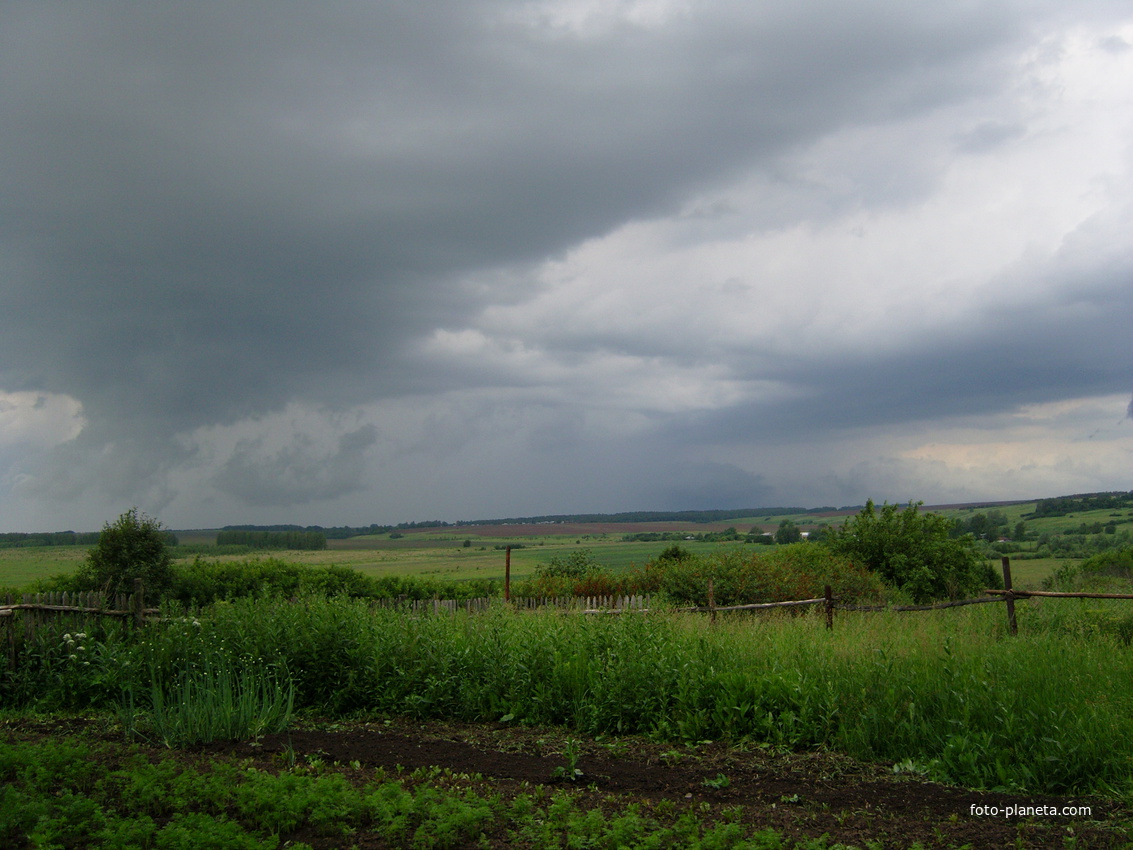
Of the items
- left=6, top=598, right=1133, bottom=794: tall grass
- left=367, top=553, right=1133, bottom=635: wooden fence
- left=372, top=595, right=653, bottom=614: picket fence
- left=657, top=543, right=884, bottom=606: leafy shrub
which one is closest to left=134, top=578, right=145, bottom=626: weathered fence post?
left=6, top=598, right=1133, bottom=794: tall grass

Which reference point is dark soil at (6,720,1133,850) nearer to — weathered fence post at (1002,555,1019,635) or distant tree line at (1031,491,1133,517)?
weathered fence post at (1002,555,1019,635)

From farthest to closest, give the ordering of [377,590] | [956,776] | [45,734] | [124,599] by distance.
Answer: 1. [377,590]
2. [124,599]
3. [45,734]
4. [956,776]

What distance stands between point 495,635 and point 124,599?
6644 mm

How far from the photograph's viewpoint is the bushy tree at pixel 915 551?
71.1 ft

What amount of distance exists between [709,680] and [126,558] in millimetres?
13064

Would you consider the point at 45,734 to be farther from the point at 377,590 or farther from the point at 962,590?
the point at 962,590

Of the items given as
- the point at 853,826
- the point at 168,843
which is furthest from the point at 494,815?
the point at 853,826

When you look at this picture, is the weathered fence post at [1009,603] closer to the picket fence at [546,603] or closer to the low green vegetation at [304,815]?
the picket fence at [546,603]

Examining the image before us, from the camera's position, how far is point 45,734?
24.9 ft

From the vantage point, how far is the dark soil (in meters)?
4.83

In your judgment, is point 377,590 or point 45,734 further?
point 377,590

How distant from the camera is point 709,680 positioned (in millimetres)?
7438

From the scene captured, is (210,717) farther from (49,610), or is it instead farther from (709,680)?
(49,610)

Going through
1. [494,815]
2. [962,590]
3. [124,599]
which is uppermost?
[124,599]
